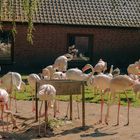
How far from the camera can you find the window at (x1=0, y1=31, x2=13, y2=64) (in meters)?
23.9

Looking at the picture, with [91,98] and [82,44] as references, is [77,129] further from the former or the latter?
[82,44]

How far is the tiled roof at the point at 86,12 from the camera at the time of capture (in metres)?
24.4

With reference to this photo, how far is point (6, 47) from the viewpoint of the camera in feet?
80.3

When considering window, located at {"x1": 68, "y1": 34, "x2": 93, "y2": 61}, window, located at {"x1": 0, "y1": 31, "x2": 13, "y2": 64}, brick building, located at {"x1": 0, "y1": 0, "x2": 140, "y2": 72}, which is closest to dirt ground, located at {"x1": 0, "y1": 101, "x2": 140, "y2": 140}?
brick building, located at {"x1": 0, "y1": 0, "x2": 140, "y2": 72}

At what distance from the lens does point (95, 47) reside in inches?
990

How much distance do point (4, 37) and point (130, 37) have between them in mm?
7124

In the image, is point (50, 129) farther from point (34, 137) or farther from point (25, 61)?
point (25, 61)

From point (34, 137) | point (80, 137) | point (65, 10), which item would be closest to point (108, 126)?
point (80, 137)

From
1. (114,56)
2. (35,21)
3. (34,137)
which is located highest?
(35,21)

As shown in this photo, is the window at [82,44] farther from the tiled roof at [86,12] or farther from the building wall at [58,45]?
the tiled roof at [86,12]

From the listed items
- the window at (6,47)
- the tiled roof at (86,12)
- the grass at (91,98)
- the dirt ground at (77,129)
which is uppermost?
the tiled roof at (86,12)

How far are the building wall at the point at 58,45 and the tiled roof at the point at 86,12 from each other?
0.37m

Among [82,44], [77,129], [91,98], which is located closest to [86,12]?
[82,44]

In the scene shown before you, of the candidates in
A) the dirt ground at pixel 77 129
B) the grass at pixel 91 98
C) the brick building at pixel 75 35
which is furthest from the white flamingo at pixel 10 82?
the brick building at pixel 75 35
